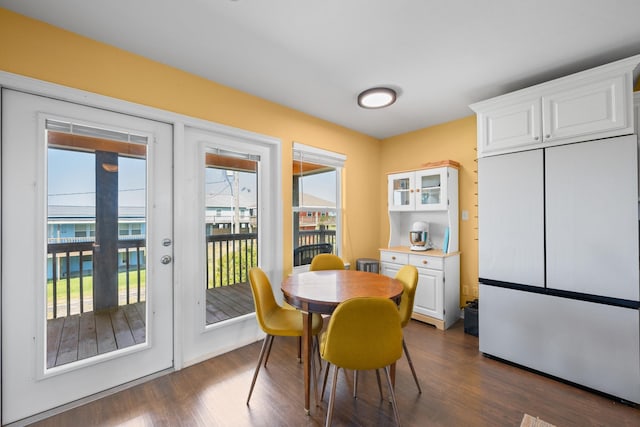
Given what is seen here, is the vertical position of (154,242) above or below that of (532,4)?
below

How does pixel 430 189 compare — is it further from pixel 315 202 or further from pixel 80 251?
pixel 80 251

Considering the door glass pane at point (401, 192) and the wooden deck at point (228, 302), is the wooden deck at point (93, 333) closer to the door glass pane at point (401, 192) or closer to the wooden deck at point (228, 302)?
the wooden deck at point (228, 302)

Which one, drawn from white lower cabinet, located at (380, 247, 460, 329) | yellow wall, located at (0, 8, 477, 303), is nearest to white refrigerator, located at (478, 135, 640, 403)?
white lower cabinet, located at (380, 247, 460, 329)

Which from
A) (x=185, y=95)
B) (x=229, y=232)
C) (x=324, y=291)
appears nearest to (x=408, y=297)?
(x=324, y=291)

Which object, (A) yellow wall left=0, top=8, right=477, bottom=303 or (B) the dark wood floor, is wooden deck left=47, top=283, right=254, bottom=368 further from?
(A) yellow wall left=0, top=8, right=477, bottom=303

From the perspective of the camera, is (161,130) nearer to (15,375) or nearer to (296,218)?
(296,218)

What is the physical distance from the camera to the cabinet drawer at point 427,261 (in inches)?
124

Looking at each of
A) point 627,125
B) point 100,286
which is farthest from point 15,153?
point 627,125

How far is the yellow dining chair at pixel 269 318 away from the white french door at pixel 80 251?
0.83 m

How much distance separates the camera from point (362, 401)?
192cm

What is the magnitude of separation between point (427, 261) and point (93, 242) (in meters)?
3.28

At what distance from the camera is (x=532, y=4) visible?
1.61 metres

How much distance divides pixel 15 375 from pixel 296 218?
8.14 ft

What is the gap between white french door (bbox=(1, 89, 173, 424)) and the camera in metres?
1.70
